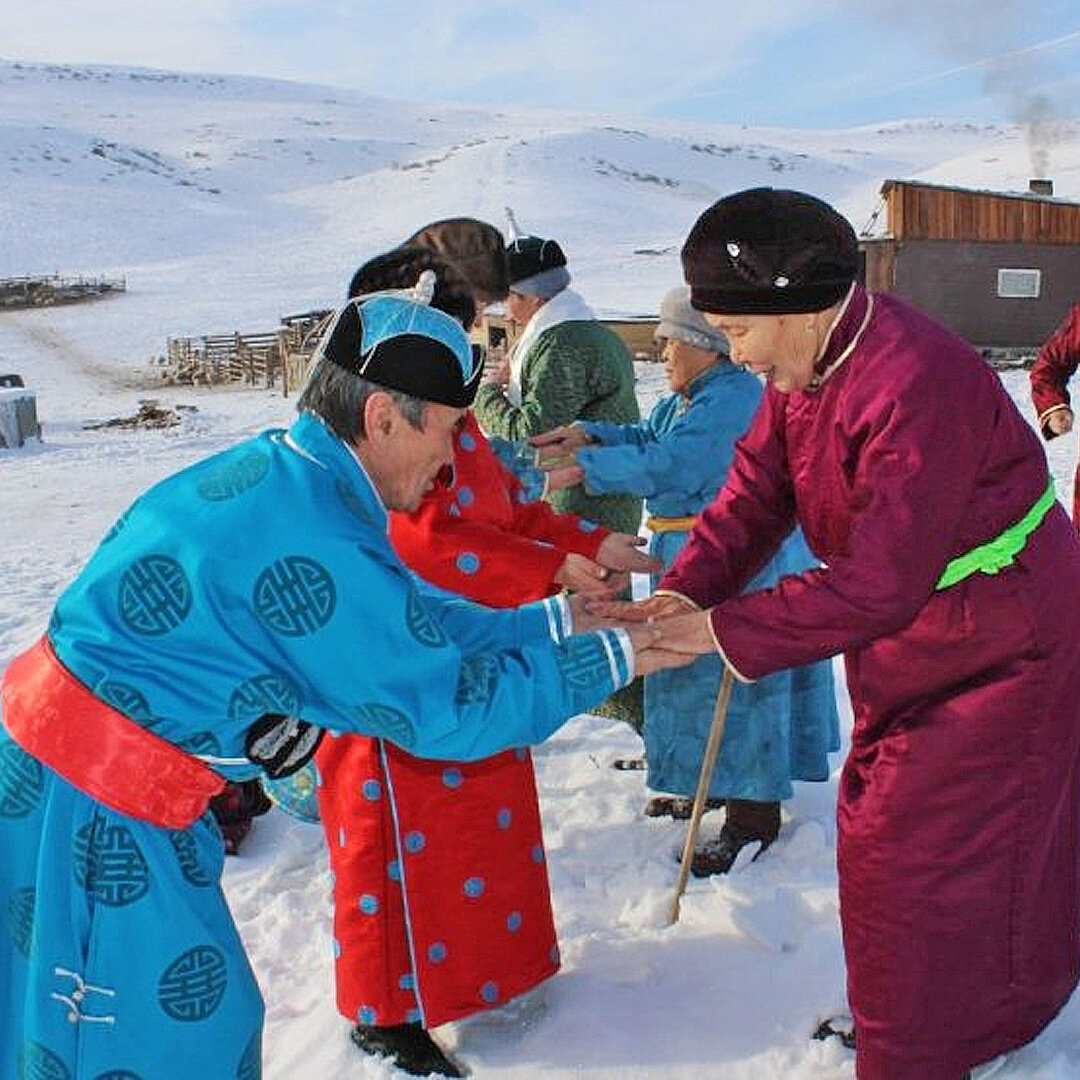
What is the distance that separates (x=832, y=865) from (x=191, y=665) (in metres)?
2.57

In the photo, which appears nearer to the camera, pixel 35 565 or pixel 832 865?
pixel 832 865

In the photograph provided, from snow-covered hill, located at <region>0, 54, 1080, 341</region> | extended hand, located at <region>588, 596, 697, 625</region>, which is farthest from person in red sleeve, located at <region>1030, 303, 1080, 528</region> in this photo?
snow-covered hill, located at <region>0, 54, 1080, 341</region>

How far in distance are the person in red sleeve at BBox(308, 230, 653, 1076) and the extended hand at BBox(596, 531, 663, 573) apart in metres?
0.33

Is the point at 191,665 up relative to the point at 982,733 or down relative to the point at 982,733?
up

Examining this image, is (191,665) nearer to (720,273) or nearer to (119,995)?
(119,995)

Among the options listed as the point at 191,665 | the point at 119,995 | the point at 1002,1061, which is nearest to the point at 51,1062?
the point at 119,995

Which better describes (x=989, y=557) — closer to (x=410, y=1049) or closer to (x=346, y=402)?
(x=346, y=402)

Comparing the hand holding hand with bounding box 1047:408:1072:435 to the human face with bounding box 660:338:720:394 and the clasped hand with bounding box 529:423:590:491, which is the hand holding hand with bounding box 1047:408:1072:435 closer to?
the human face with bounding box 660:338:720:394

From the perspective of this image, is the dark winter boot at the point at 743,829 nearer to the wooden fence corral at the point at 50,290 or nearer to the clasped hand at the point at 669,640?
the clasped hand at the point at 669,640

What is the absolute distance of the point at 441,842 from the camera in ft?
9.71

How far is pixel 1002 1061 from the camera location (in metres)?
2.70

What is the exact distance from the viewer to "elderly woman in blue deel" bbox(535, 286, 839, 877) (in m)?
3.95

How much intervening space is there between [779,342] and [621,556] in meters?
1.28

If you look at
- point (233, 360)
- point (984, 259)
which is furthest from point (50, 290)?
point (984, 259)
